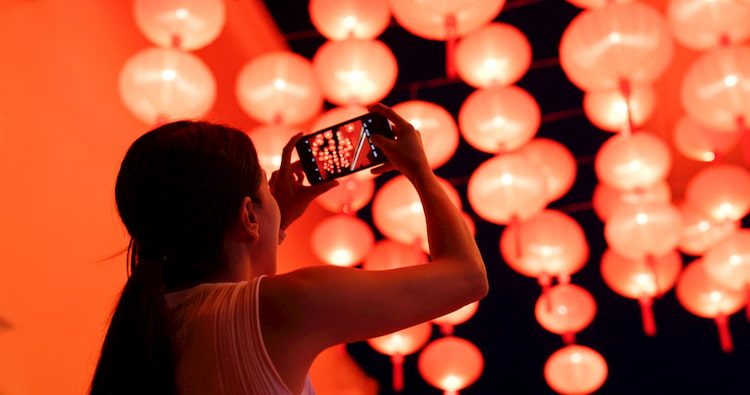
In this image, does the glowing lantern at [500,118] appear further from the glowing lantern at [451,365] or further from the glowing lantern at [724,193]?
the glowing lantern at [451,365]

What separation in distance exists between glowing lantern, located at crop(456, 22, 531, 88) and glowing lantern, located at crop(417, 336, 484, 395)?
120 centimetres

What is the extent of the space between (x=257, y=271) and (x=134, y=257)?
12 cm

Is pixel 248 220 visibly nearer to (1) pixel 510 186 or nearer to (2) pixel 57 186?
(2) pixel 57 186

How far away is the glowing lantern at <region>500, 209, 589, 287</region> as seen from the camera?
10.2 feet

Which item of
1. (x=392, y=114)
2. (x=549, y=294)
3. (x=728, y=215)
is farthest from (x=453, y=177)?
(x=392, y=114)

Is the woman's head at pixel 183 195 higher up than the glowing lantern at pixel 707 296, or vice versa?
the woman's head at pixel 183 195

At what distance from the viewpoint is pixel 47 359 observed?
213 centimetres

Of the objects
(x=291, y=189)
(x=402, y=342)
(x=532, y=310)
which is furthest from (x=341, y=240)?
(x=291, y=189)

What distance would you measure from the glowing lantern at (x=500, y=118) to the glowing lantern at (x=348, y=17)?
0.38m

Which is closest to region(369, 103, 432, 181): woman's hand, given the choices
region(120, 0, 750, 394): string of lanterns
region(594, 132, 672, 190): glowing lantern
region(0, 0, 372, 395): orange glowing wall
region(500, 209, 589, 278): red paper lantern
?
region(0, 0, 372, 395): orange glowing wall

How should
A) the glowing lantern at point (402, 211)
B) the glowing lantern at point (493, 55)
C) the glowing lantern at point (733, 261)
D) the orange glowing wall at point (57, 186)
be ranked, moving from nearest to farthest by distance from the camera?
the orange glowing wall at point (57, 186), the glowing lantern at point (493, 55), the glowing lantern at point (402, 211), the glowing lantern at point (733, 261)

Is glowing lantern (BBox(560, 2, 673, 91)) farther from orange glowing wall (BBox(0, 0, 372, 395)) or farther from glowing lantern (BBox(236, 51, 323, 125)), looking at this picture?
orange glowing wall (BBox(0, 0, 372, 395))

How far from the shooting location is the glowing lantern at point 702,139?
3279 millimetres

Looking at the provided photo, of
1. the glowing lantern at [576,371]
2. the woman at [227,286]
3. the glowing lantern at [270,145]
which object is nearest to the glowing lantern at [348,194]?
the glowing lantern at [270,145]
